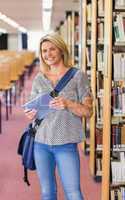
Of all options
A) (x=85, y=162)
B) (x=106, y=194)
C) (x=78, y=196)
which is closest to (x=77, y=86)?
(x=78, y=196)

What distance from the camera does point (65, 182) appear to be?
295 centimetres

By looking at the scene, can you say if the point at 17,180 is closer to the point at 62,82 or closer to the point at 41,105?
the point at 41,105

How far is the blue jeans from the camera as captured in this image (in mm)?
2928

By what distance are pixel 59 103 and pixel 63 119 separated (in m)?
0.16

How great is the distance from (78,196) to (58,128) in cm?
48

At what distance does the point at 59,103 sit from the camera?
285 cm

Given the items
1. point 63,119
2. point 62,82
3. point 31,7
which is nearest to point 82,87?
point 62,82

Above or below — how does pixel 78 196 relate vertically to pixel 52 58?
below

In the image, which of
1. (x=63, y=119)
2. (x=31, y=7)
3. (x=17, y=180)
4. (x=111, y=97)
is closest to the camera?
(x=63, y=119)

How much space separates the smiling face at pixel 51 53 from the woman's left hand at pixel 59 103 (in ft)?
0.91

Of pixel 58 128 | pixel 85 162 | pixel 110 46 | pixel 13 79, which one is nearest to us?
pixel 58 128

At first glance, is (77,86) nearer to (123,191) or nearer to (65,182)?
(65,182)

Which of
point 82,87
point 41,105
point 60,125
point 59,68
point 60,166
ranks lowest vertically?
point 60,166

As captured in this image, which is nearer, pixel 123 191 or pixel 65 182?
pixel 65 182
